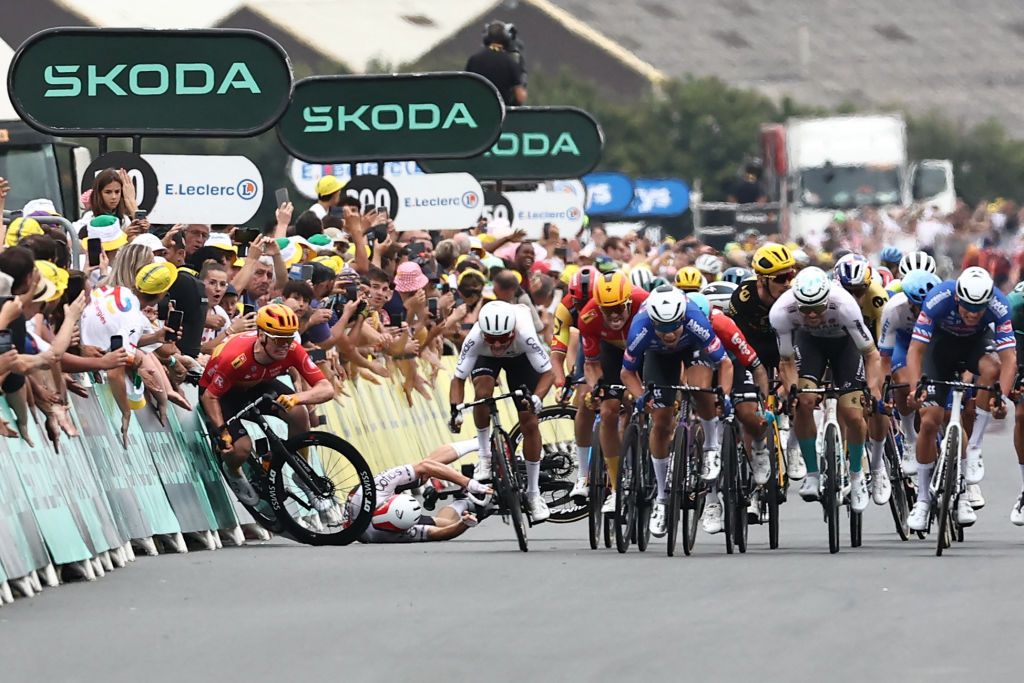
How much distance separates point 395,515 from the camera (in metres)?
16.8

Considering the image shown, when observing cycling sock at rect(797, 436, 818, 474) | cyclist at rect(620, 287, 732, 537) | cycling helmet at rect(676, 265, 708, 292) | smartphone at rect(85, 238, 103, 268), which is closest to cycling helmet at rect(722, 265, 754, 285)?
cycling helmet at rect(676, 265, 708, 292)

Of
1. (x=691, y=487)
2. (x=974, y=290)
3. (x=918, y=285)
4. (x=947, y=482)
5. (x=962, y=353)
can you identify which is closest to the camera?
(x=947, y=482)

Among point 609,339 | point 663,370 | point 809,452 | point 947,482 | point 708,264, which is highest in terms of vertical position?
point 708,264

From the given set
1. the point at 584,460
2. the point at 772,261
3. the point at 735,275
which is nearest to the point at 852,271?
the point at 772,261

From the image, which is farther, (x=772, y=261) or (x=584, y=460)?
(x=584, y=460)

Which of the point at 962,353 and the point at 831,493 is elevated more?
the point at 962,353

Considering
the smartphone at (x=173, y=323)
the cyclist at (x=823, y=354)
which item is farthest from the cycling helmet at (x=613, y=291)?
the smartphone at (x=173, y=323)

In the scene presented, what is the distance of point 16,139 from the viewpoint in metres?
24.3

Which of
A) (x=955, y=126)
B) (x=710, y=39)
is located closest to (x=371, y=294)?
(x=955, y=126)

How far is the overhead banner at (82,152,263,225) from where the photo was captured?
1781 cm

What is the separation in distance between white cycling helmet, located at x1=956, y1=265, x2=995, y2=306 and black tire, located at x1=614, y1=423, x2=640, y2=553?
215 centimetres

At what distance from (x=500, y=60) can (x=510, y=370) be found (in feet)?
27.2

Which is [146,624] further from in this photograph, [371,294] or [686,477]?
[371,294]

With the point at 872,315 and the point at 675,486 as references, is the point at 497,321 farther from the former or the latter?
the point at 872,315
